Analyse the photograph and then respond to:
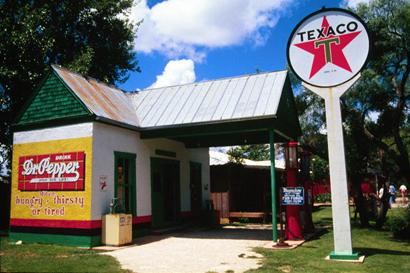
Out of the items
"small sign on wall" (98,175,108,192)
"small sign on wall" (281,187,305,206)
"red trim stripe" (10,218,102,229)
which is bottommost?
"red trim stripe" (10,218,102,229)

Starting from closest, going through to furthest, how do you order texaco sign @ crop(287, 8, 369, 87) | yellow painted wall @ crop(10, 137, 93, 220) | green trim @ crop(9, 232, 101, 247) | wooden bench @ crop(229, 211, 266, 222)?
texaco sign @ crop(287, 8, 369, 87)
green trim @ crop(9, 232, 101, 247)
yellow painted wall @ crop(10, 137, 93, 220)
wooden bench @ crop(229, 211, 266, 222)

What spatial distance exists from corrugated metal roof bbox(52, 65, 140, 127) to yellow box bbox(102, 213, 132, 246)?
9.29 feet

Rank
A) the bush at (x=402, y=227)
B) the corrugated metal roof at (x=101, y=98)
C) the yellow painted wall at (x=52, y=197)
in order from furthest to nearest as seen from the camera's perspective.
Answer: the bush at (x=402, y=227), the corrugated metal roof at (x=101, y=98), the yellow painted wall at (x=52, y=197)

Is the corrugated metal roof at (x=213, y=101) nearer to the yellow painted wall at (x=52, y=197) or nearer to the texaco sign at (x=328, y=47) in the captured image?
the texaco sign at (x=328, y=47)

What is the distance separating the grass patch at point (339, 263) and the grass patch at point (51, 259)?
3009mm

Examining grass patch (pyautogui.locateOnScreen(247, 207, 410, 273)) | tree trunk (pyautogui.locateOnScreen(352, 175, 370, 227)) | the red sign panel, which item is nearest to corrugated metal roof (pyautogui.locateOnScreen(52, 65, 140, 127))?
the red sign panel

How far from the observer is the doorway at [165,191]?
14242 mm

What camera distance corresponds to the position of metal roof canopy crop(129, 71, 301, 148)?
1173 centimetres

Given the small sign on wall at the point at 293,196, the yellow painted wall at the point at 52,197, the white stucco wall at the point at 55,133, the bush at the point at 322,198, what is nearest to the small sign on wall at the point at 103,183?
the yellow painted wall at the point at 52,197

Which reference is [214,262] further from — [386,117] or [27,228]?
[386,117]

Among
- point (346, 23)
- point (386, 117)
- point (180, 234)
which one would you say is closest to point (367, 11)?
point (386, 117)

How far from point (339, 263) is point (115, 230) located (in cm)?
567

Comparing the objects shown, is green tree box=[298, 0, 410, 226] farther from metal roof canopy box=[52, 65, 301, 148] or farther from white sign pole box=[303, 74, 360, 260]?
white sign pole box=[303, 74, 360, 260]

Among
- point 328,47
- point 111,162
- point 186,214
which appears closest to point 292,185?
point 328,47
